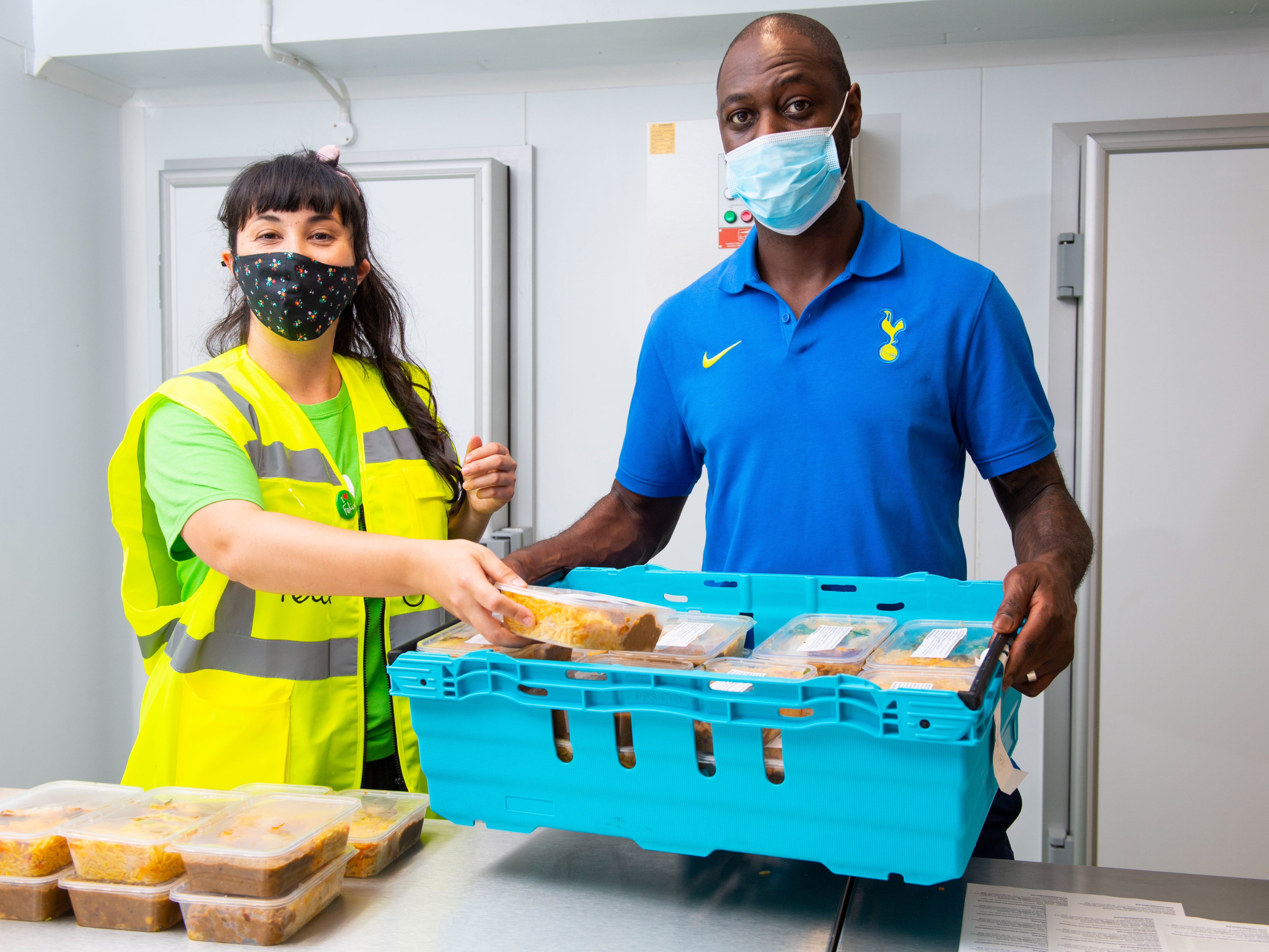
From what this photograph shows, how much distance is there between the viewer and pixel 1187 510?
2477 millimetres

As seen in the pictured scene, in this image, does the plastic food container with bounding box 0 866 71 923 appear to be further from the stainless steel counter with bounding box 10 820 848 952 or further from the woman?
the woman

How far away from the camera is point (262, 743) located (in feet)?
4.52

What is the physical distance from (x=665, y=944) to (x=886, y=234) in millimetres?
1091

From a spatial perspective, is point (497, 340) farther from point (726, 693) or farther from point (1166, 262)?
point (726, 693)

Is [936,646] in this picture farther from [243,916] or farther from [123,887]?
[123,887]

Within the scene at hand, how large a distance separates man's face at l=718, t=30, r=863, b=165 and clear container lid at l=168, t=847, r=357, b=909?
1.19m

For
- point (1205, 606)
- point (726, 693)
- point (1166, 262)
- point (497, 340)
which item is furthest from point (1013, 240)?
point (726, 693)

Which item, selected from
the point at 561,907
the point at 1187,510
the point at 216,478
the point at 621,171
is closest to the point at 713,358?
the point at 216,478

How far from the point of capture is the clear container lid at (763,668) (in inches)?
35.9

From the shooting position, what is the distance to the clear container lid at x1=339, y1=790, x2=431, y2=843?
A: 3.47 feet

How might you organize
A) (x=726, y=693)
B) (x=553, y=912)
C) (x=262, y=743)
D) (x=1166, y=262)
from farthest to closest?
1. (x=1166, y=262)
2. (x=262, y=743)
3. (x=553, y=912)
4. (x=726, y=693)

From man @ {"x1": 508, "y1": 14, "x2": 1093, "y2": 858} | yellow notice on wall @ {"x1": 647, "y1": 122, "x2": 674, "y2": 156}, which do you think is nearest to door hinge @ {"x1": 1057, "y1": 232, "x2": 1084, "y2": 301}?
yellow notice on wall @ {"x1": 647, "y1": 122, "x2": 674, "y2": 156}

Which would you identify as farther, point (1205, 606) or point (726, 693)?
point (1205, 606)

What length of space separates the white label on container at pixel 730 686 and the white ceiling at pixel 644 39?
76.5 inches
